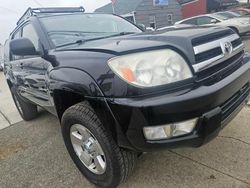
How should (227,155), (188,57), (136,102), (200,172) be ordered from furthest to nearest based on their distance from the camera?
(227,155), (200,172), (188,57), (136,102)

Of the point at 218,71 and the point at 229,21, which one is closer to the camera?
the point at 218,71

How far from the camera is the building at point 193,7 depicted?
26.7 metres

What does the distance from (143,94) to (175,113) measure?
0.81ft

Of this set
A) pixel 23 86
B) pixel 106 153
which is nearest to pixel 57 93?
pixel 106 153

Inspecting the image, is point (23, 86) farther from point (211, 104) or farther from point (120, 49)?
point (211, 104)

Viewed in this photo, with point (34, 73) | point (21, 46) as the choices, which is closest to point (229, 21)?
point (34, 73)

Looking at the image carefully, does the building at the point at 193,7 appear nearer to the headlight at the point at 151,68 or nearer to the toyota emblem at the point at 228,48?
the toyota emblem at the point at 228,48

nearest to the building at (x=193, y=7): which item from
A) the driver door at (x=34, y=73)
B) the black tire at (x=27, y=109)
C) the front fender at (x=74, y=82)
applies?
the black tire at (x=27, y=109)

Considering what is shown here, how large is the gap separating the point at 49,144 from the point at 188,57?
241 centimetres

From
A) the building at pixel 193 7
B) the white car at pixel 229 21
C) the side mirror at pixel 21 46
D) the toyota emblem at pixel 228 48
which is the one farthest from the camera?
the building at pixel 193 7

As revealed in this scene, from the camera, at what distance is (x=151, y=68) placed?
1820 mm

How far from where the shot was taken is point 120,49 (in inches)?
75.0

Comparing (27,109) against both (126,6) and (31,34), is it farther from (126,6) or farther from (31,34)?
(126,6)

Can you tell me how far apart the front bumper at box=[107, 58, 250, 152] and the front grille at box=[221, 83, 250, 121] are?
0.9 inches
